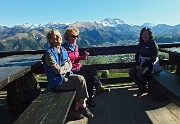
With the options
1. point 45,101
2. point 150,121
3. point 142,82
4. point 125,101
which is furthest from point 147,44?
point 45,101

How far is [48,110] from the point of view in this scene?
13.0 feet

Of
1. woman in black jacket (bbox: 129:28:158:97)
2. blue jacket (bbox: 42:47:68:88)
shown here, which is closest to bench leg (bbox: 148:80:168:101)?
woman in black jacket (bbox: 129:28:158:97)

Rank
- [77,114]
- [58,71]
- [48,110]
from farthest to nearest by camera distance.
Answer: [77,114], [58,71], [48,110]

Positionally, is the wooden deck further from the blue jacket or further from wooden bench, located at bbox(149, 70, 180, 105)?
the blue jacket

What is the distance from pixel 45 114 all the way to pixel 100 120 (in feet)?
7.31

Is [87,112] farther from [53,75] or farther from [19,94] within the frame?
[19,94]

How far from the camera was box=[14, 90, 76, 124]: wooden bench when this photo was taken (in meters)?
3.55

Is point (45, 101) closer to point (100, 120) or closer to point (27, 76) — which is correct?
point (100, 120)

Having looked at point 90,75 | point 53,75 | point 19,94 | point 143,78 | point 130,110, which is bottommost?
point 130,110

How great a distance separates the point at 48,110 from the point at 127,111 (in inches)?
109

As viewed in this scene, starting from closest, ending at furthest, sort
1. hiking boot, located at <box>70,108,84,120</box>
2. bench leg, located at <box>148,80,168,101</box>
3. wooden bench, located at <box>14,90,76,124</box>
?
wooden bench, located at <box>14,90,76,124</box>
hiking boot, located at <box>70,108,84,120</box>
bench leg, located at <box>148,80,168,101</box>

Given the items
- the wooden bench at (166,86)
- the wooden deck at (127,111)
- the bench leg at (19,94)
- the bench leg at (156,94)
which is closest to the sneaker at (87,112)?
the wooden deck at (127,111)

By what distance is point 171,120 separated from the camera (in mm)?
5594

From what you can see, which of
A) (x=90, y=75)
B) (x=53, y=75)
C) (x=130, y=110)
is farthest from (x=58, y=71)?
(x=130, y=110)
